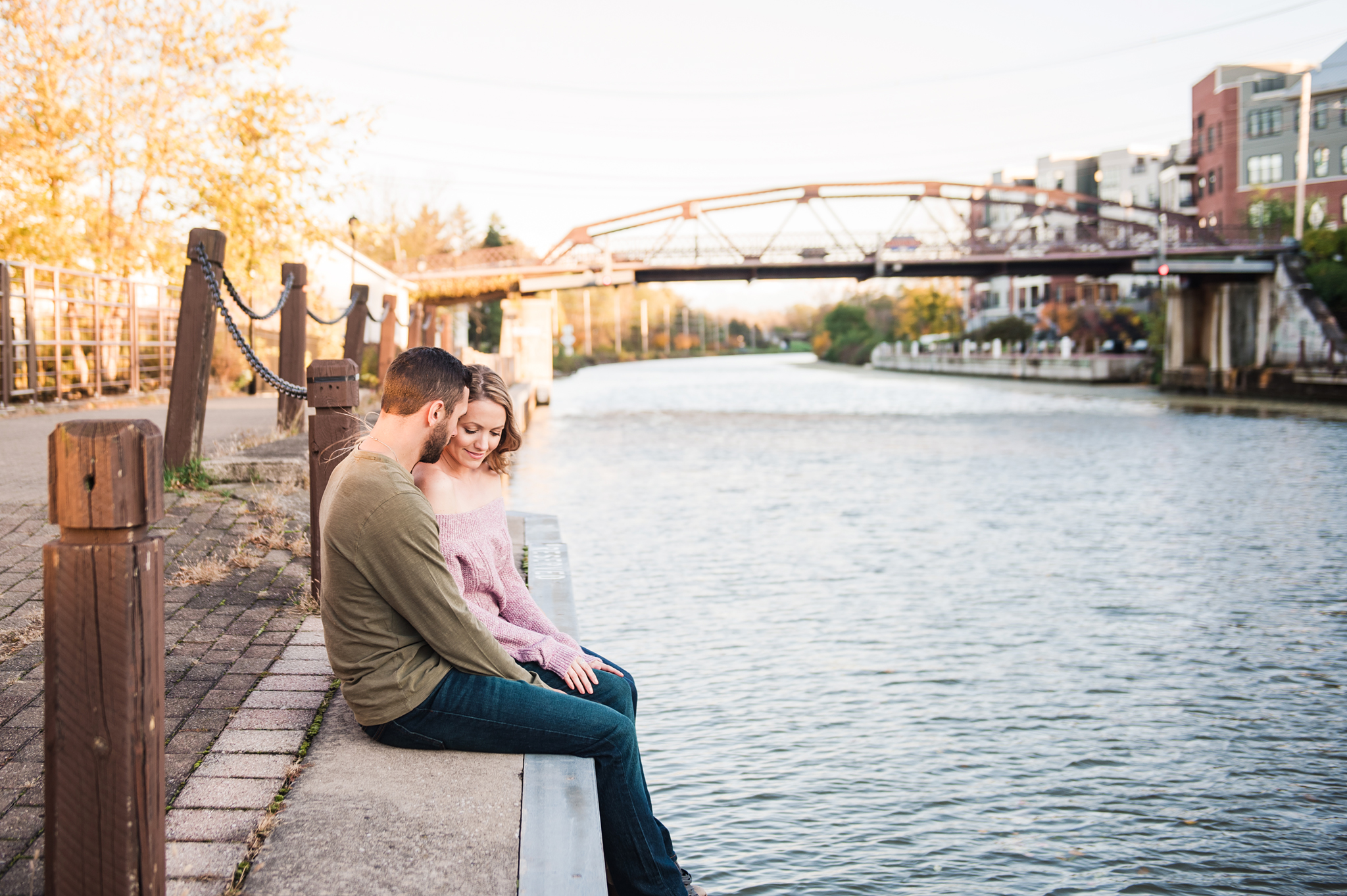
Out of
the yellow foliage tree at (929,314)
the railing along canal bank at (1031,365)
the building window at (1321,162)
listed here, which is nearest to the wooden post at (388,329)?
the railing along canal bank at (1031,365)

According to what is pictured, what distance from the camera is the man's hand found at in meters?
3.56

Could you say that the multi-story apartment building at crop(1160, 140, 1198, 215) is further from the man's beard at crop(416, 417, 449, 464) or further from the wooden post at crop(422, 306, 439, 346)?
the man's beard at crop(416, 417, 449, 464)

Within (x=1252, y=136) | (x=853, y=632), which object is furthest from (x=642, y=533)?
(x=1252, y=136)

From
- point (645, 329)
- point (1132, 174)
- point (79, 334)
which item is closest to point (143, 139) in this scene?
point (79, 334)

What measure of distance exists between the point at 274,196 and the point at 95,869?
65.3 ft

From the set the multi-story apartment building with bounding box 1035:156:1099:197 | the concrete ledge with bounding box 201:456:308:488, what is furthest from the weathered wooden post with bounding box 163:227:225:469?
the multi-story apartment building with bounding box 1035:156:1099:197

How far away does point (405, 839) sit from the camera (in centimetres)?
279

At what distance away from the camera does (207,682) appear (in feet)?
13.4

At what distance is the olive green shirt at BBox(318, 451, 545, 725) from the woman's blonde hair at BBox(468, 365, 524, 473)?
2.40ft

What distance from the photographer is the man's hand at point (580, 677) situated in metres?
3.56

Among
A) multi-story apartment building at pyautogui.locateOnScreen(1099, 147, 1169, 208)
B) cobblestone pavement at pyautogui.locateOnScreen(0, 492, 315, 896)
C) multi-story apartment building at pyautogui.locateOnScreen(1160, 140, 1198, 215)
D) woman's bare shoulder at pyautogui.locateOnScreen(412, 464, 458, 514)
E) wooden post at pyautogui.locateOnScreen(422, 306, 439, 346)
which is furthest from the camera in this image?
multi-story apartment building at pyautogui.locateOnScreen(1099, 147, 1169, 208)

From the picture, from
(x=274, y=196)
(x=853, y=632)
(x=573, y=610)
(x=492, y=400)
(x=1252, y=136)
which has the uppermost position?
(x=1252, y=136)

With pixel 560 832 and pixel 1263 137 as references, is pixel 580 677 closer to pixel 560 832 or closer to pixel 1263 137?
pixel 560 832

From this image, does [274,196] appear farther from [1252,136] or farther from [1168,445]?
[1252,136]
